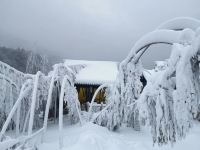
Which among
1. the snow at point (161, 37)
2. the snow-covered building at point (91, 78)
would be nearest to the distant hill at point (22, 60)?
the snow-covered building at point (91, 78)

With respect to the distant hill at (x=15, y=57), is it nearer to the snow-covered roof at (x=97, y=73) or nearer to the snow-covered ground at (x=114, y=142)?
the snow-covered roof at (x=97, y=73)

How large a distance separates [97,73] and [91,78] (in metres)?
1.54

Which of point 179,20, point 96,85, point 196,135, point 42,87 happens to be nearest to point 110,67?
point 96,85

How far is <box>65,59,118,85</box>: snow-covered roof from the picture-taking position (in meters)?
20.8

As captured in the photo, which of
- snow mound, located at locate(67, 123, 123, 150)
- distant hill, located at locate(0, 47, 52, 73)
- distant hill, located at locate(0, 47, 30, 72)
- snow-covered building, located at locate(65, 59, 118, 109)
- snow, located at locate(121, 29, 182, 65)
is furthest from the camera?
distant hill, located at locate(0, 47, 30, 72)

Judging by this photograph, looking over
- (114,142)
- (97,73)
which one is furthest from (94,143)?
(97,73)

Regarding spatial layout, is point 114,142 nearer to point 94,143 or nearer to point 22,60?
point 94,143

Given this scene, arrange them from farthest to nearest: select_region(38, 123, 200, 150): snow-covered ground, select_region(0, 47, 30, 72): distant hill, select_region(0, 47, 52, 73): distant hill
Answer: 1. select_region(0, 47, 30, 72): distant hill
2. select_region(0, 47, 52, 73): distant hill
3. select_region(38, 123, 200, 150): snow-covered ground

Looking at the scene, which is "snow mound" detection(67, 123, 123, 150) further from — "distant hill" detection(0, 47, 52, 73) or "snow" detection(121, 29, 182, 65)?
"distant hill" detection(0, 47, 52, 73)

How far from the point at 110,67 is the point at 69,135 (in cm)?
1536

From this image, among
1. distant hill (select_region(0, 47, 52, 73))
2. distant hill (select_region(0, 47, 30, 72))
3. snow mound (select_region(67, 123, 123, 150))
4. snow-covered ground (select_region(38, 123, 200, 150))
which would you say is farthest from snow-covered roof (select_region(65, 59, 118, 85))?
distant hill (select_region(0, 47, 30, 72))

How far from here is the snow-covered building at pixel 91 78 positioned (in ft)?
67.8

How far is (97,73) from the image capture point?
2253cm

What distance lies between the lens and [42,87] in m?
11.0
